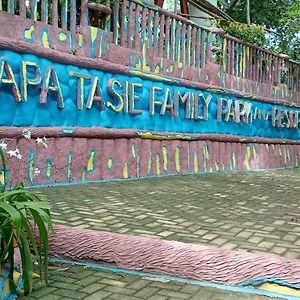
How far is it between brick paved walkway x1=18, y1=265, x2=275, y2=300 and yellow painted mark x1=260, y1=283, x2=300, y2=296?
0.11 meters

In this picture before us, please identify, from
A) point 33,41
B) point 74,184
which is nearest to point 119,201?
point 74,184

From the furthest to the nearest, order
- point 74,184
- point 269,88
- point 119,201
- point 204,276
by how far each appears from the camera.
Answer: point 269,88, point 74,184, point 119,201, point 204,276

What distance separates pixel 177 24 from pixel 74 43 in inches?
96.4

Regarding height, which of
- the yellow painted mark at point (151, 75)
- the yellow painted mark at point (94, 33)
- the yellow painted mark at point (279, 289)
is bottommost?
the yellow painted mark at point (279, 289)

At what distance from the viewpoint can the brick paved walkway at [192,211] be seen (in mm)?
3623

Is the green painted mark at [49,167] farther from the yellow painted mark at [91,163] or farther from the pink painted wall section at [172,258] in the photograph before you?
the pink painted wall section at [172,258]

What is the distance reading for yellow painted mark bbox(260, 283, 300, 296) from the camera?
2570 mm

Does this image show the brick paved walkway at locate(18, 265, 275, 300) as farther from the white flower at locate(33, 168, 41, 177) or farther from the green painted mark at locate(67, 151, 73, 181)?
the green painted mark at locate(67, 151, 73, 181)

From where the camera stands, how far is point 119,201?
508 centimetres

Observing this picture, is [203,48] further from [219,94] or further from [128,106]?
[128,106]

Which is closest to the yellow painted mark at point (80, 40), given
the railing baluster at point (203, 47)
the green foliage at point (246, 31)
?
the railing baluster at point (203, 47)

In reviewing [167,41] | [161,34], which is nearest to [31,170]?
[161,34]

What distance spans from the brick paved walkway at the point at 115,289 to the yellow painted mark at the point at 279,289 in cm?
11

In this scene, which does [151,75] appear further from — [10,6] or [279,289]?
[279,289]
